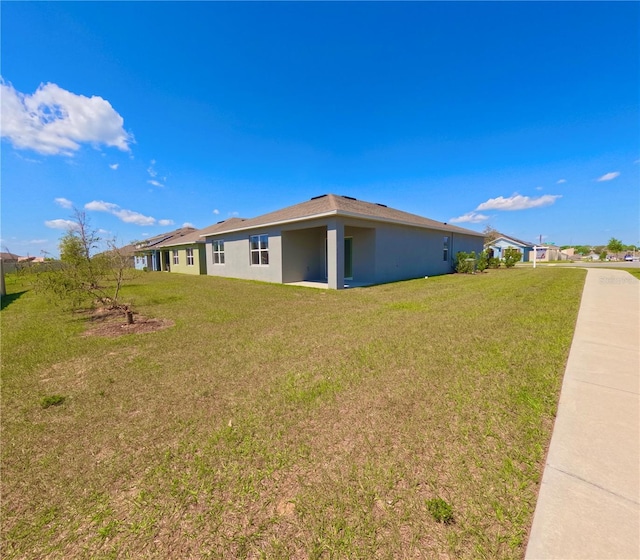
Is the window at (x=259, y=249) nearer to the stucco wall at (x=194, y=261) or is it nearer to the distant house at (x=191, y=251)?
the distant house at (x=191, y=251)

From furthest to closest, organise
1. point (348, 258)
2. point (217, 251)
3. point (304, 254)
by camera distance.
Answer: point (217, 251), point (348, 258), point (304, 254)

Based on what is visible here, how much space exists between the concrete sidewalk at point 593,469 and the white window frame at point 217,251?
19128mm

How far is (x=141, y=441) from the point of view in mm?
2445

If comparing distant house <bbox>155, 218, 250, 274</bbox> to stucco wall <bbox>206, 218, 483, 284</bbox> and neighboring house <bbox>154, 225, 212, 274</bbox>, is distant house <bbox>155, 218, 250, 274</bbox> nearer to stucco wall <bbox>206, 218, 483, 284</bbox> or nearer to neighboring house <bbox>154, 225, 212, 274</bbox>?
neighboring house <bbox>154, 225, 212, 274</bbox>

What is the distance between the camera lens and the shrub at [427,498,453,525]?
1.67 metres

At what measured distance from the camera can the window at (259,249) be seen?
15141mm

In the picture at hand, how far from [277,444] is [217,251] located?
19299 millimetres

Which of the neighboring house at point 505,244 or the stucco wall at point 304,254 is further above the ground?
the neighboring house at point 505,244

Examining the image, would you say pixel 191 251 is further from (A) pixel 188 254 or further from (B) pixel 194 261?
(B) pixel 194 261

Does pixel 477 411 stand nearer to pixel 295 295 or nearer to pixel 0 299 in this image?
pixel 295 295

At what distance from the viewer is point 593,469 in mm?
2012

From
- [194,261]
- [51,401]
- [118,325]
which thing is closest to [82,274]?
[118,325]

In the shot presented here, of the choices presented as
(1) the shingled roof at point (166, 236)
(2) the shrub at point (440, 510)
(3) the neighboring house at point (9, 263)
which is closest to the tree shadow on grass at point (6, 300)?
(3) the neighboring house at point (9, 263)

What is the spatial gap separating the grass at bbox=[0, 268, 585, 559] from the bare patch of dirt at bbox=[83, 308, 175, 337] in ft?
2.17
